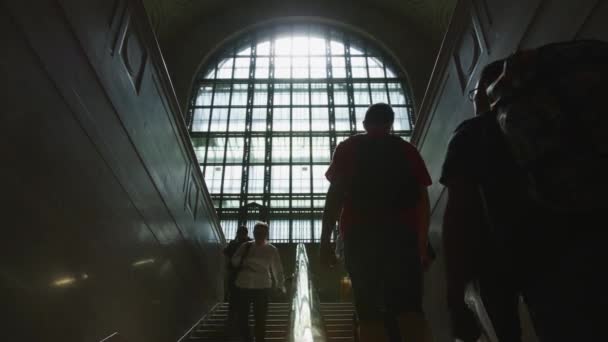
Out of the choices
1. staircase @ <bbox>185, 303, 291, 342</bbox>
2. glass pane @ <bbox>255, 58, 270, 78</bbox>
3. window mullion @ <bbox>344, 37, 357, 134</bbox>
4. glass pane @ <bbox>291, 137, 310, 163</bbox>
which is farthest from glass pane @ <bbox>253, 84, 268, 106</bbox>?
staircase @ <bbox>185, 303, 291, 342</bbox>

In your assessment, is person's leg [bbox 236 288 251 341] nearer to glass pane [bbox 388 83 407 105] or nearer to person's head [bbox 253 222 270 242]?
person's head [bbox 253 222 270 242]

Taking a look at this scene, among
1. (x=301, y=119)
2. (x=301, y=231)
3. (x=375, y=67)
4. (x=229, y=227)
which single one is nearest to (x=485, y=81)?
(x=301, y=231)

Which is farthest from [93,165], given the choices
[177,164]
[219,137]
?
[219,137]

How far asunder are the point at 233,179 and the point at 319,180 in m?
2.64

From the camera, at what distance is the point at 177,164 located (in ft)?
18.1

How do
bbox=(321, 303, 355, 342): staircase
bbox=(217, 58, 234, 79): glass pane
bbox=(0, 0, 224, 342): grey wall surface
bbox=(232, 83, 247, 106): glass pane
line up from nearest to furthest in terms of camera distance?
1. bbox=(0, 0, 224, 342): grey wall surface
2. bbox=(321, 303, 355, 342): staircase
3. bbox=(232, 83, 247, 106): glass pane
4. bbox=(217, 58, 234, 79): glass pane

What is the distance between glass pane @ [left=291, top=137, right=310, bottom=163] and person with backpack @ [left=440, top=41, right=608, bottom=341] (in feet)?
40.0

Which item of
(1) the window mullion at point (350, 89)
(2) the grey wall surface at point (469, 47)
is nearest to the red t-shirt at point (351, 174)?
(2) the grey wall surface at point (469, 47)

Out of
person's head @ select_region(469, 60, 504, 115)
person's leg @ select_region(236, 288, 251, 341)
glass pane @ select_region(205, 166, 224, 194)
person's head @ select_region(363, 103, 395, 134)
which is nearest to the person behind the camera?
person's head @ select_region(469, 60, 504, 115)

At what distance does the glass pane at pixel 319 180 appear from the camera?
1293cm

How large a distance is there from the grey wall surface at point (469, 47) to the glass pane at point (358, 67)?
31.0 feet

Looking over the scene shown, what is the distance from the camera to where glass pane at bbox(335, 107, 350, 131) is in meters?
13.9

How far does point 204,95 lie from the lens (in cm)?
1449

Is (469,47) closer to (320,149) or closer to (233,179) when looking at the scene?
(320,149)
